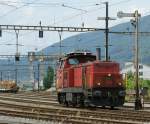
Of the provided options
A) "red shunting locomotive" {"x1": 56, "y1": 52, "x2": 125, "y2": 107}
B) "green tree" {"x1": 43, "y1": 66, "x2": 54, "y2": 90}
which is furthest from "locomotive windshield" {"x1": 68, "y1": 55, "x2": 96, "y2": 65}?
"green tree" {"x1": 43, "y1": 66, "x2": 54, "y2": 90}

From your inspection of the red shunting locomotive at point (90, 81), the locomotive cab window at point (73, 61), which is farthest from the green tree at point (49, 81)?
the red shunting locomotive at point (90, 81)

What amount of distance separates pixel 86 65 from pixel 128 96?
81.3ft

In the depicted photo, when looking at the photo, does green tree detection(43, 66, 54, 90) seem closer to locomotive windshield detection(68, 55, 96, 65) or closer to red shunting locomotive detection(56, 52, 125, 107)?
locomotive windshield detection(68, 55, 96, 65)

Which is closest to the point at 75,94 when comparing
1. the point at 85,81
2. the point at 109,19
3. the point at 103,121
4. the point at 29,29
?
the point at 85,81

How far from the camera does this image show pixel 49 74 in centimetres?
15000

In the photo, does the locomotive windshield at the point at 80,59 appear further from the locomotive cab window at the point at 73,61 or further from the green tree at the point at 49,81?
the green tree at the point at 49,81

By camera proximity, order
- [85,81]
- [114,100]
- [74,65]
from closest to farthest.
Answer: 1. [114,100]
2. [85,81]
3. [74,65]

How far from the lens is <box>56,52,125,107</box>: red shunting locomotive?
33000 mm

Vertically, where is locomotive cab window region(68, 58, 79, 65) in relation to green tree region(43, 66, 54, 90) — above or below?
above

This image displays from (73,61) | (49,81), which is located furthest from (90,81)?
(49,81)

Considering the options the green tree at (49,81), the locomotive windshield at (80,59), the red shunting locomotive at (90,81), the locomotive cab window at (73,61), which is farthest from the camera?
the green tree at (49,81)

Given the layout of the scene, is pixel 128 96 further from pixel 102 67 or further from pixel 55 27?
pixel 102 67

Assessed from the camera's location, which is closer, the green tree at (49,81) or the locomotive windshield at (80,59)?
the locomotive windshield at (80,59)

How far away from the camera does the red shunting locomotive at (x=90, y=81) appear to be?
33.0 m
